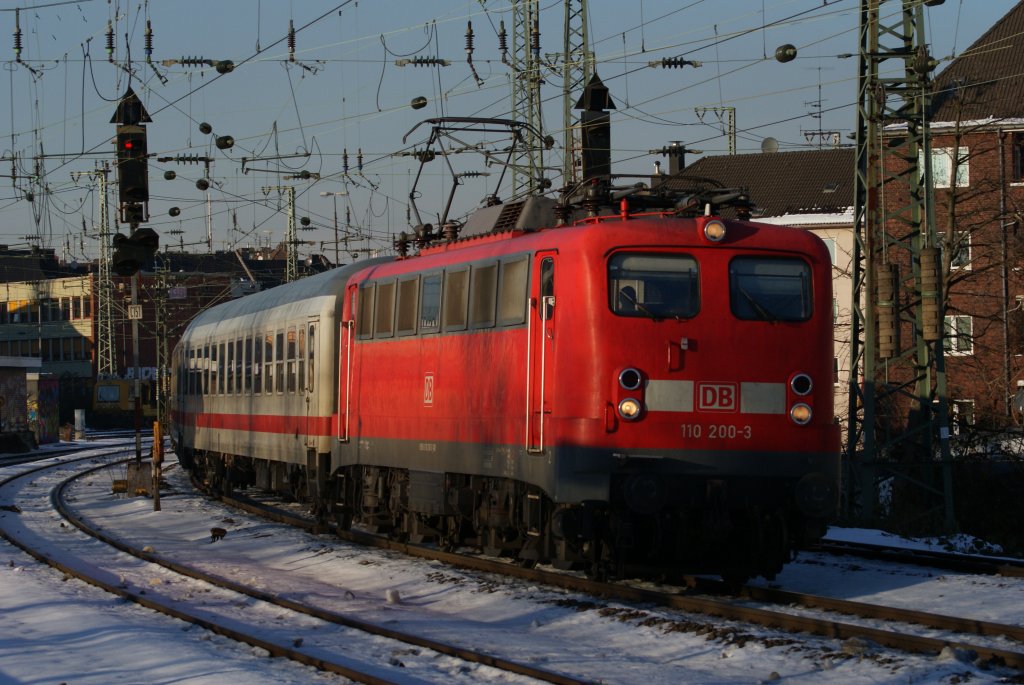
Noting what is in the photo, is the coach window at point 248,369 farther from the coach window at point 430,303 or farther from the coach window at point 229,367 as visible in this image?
the coach window at point 430,303

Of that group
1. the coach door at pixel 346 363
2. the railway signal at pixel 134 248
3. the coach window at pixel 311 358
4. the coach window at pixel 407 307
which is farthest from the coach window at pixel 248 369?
the coach window at pixel 407 307

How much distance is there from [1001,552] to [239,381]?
1392cm

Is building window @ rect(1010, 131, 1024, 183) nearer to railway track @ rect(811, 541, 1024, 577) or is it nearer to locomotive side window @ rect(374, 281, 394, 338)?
railway track @ rect(811, 541, 1024, 577)

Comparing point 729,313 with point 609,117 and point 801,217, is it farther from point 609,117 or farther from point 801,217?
point 801,217

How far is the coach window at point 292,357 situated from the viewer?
21781 millimetres

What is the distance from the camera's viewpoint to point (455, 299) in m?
15.5

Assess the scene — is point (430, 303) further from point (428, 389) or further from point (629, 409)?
point (629, 409)

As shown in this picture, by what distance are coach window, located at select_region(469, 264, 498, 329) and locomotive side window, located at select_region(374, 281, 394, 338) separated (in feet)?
7.96

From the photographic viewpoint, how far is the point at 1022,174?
43500 millimetres

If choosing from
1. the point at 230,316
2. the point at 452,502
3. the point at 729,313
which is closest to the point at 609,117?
the point at 230,316

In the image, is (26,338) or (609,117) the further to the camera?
(26,338)

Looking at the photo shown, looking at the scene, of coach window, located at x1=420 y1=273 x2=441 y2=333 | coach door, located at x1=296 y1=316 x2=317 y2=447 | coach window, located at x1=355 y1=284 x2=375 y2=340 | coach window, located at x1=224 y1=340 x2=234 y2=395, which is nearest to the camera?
coach window, located at x1=420 y1=273 x2=441 y2=333

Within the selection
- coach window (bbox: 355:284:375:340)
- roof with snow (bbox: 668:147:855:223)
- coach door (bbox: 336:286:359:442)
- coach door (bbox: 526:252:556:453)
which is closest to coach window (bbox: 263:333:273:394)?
coach door (bbox: 336:286:359:442)

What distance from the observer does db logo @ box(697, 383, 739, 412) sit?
12801mm
